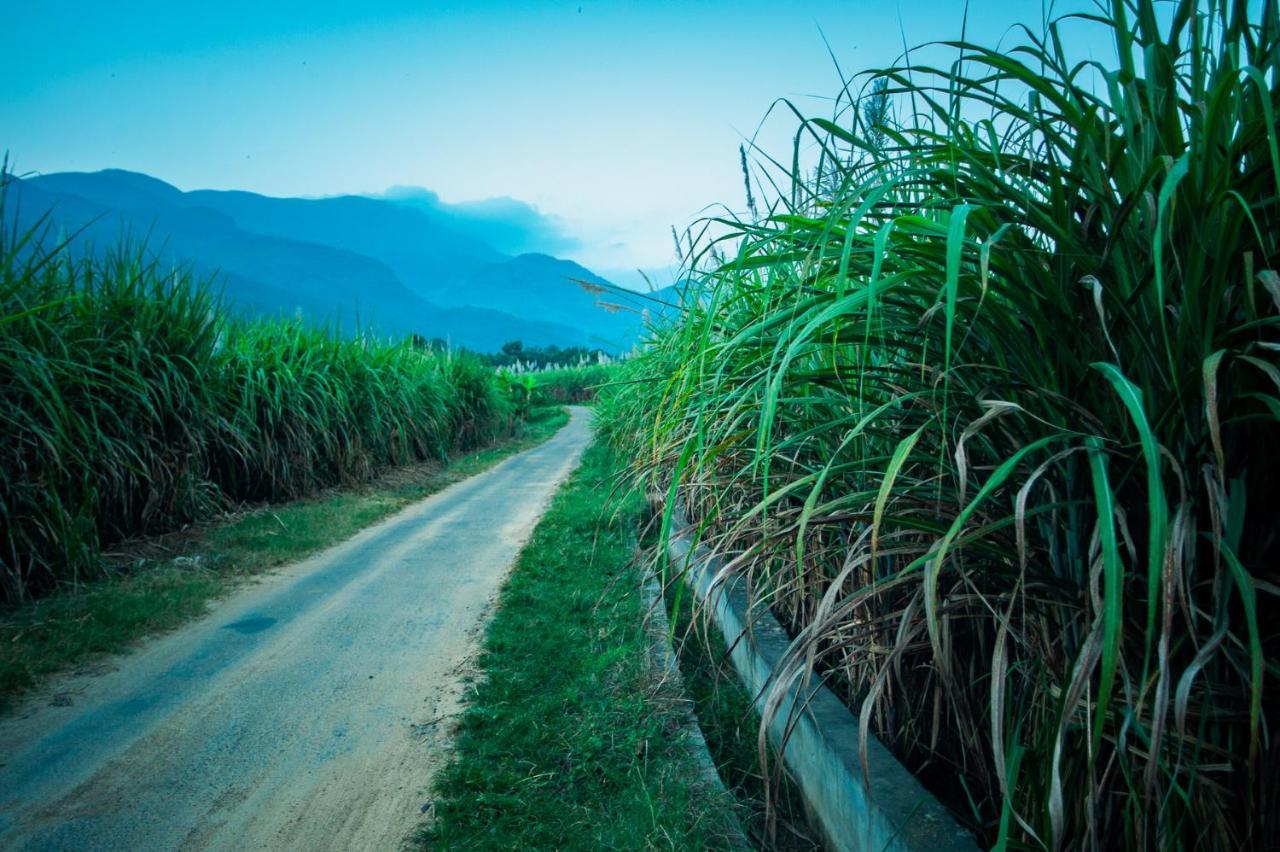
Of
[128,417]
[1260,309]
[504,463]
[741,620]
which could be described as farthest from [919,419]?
[504,463]

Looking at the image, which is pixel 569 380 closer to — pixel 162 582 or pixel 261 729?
pixel 162 582

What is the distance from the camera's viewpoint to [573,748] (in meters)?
1.94

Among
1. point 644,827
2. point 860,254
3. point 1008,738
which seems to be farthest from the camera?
point 644,827

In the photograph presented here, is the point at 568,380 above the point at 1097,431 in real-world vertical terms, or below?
above

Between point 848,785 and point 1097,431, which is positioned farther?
point 848,785

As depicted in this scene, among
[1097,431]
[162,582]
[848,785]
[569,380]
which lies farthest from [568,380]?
[1097,431]

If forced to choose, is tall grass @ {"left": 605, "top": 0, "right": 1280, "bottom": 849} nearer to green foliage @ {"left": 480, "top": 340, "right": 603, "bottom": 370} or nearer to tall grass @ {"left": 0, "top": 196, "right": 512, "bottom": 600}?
tall grass @ {"left": 0, "top": 196, "right": 512, "bottom": 600}

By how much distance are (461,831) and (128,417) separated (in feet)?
12.6

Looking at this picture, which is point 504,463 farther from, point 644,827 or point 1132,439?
point 1132,439

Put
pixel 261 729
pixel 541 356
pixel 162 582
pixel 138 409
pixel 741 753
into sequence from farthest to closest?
pixel 541 356
pixel 138 409
pixel 162 582
pixel 261 729
pixel 741 753

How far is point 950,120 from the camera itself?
131cm

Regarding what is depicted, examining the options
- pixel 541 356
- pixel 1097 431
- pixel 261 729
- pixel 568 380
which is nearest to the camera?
pixel 1097 431

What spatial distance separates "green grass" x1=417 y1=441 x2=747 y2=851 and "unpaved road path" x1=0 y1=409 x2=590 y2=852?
0.14 metres

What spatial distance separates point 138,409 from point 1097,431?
5003 mm
